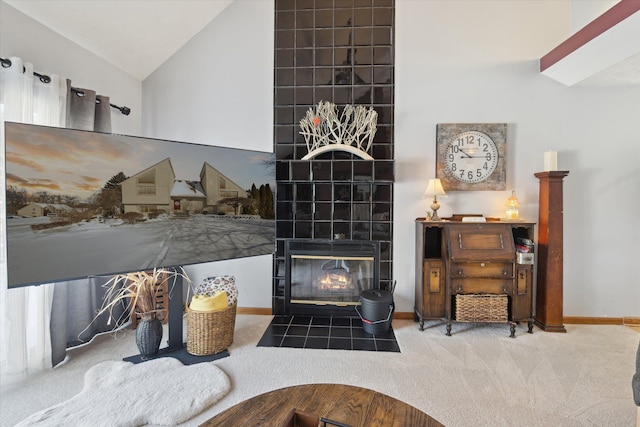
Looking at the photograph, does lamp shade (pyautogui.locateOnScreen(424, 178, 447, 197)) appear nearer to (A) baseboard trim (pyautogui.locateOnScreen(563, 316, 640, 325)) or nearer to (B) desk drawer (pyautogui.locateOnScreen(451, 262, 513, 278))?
(B) desk drawer (pyautogui.locateOnScreen(451, 262, 513, 278))

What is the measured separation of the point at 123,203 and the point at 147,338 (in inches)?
39.4

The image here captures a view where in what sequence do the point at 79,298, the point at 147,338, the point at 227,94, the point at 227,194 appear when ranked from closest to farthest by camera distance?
the point at 147,338
the point at 227,194
the point at 79,298
the point at 227,94

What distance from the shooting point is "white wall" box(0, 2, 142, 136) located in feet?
6.53

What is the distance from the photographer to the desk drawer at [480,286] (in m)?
2.73

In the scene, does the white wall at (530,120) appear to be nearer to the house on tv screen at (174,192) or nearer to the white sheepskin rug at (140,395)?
the house on tv screen at (174,192)

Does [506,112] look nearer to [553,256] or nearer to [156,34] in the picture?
[553,256]

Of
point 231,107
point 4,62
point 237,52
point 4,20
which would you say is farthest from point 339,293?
point 4,20

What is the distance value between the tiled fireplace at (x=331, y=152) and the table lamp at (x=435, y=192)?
0.37m

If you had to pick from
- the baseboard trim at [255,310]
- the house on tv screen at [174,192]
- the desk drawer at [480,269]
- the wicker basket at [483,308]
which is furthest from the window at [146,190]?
the wicker basket at [483,308]

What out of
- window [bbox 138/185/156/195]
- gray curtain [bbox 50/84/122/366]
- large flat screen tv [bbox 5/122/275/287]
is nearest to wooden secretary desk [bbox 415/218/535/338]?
large flat screen tv [bbox 5/122/275/287]

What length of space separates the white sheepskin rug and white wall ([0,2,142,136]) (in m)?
2.09

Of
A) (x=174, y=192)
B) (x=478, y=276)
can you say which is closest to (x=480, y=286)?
(x=478, y=276)

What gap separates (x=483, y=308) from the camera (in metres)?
2.71

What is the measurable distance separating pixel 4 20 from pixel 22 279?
5.32 feet
